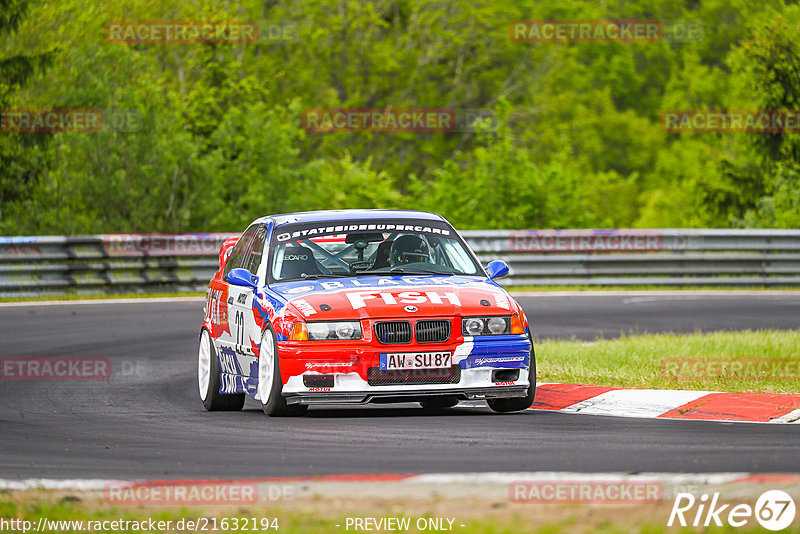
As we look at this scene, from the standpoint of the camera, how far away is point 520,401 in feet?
32.2

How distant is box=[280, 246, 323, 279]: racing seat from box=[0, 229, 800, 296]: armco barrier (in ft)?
44.7

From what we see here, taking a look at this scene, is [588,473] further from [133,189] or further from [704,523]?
[133,189]

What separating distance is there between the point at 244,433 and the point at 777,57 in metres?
26.3

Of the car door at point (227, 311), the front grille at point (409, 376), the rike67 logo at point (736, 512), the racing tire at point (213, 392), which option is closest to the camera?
the rike67 logo at point (736, 512)

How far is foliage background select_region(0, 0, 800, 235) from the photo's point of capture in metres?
28.7

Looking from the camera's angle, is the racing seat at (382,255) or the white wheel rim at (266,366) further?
the racing seat at (382,255)

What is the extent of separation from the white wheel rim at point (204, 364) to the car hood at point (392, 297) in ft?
4.57

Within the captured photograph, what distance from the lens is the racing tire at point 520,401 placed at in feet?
31.7

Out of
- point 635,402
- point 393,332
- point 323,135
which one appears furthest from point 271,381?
point 323,135

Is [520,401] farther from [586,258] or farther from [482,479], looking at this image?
[586,258]

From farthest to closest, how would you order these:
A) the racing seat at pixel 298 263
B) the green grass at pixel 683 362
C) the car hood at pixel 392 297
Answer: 1. the green grass at pixel 683 362
2. the racing seat at pixel 298 263
3. the car hood at pixel 392 297

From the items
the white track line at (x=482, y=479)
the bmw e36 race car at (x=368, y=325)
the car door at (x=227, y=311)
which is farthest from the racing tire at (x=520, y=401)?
the white track line at (x=482, y=479)

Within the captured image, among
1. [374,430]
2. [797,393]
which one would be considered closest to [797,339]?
[797,393]

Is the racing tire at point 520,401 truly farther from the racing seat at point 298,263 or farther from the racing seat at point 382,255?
the racing seat at point 298,263
